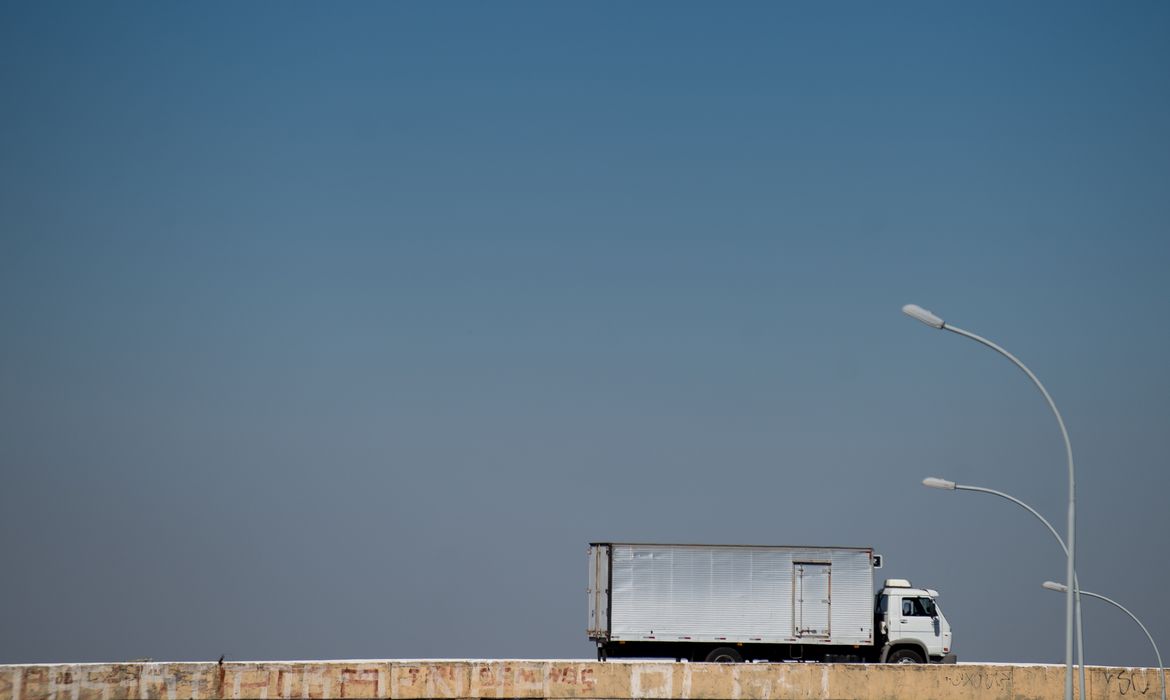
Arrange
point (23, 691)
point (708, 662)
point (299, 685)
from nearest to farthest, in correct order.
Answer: point (23, 691) < point (299, 685) < point (708, 662)

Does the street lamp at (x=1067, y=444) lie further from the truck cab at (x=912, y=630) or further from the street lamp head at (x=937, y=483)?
the truck cab at (x=912, y=630)

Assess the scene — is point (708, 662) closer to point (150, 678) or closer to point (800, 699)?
point (800, 699)

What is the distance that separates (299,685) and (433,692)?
343cm

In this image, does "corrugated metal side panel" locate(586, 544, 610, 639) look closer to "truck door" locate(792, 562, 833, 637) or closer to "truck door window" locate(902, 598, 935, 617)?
"truck door" locate(792, 562, 833, 637)

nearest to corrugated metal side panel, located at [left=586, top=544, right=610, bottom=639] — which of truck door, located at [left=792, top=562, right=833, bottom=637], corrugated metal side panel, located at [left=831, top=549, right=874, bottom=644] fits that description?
truck door, located at [left=792, top=562, right=833, bottom=637]

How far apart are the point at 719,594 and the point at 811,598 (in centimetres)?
259

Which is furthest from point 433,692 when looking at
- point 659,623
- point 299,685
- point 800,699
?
point 800,699

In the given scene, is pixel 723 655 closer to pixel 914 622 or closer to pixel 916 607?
pixel 914 622

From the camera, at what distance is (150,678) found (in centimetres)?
3612

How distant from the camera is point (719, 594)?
4072 centimetres

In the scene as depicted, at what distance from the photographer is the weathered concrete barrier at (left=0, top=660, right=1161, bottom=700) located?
37.0 metres

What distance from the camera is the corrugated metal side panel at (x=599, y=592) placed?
4088 cm

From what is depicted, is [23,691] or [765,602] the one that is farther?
[765,602]

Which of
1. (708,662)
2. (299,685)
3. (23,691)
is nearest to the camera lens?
Answer: (23,691)
